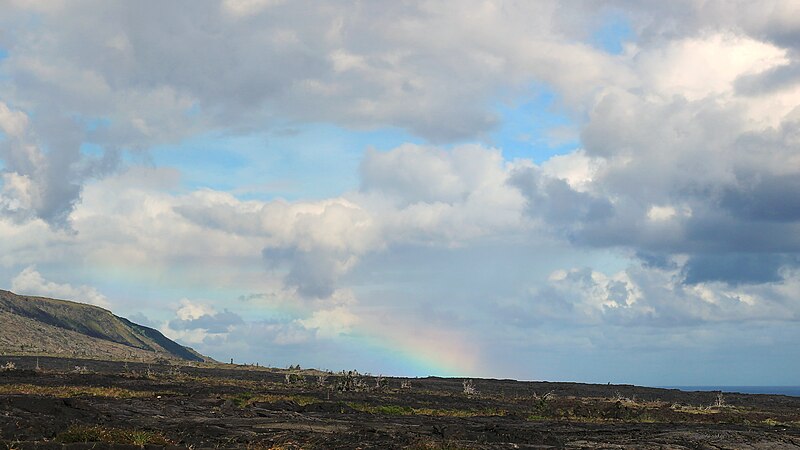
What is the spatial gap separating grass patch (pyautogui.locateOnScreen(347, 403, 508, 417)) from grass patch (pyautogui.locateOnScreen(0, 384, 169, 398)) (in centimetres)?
1452

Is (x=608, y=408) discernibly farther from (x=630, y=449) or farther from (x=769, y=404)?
(x=769, y=404)

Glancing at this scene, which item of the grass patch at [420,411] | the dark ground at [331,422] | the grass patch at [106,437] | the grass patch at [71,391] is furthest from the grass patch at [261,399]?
the grass patch at [106,437]

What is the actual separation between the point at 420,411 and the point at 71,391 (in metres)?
24.8

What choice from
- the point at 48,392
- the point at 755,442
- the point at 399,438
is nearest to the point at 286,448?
the point at 399,438

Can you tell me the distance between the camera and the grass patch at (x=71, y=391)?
5259 centimetres

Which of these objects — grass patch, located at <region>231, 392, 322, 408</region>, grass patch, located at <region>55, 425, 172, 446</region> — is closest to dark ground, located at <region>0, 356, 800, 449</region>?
grass patch, located at <region>55, 425, 172, 446</region>

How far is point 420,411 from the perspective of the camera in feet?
187

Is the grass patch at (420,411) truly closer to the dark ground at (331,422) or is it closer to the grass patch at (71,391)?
the dark ground at (331,422)

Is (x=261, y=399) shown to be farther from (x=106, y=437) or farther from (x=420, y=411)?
(x=106, y=437)

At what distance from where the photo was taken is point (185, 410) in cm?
4419

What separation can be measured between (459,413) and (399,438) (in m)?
22.9

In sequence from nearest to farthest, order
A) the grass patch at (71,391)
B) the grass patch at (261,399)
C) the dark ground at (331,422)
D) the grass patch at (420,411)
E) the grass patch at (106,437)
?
the grass patch at (106,437)
the dark ground at (331,422)
the grass patch at (71,391)
the grass patch at (261,399)
the grass patch at (420,411)

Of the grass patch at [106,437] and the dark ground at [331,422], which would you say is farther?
the dark ground at [331,422]

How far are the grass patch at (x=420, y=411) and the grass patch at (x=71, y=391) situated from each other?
1452 centimetres
